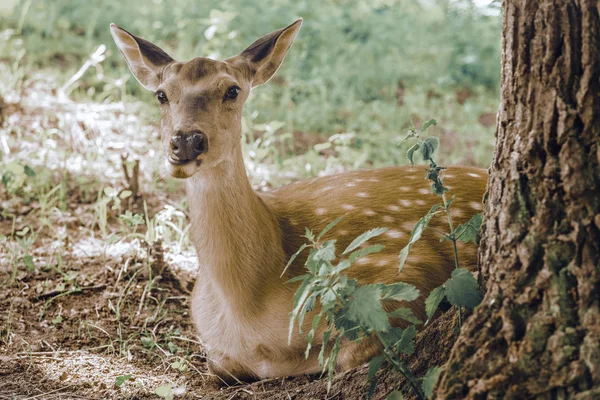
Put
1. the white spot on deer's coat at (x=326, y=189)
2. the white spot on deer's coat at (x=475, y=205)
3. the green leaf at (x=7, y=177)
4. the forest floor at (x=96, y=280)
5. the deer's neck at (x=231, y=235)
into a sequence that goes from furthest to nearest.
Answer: the green leaf at (x=7, y=177)
the white spot on deer's coat at (x=326, y=189)
the white spot on deer's coat at (x=475, y=205)
the deer's neck at (x=231, y=235)
the forest floor at (x=96, y=280)

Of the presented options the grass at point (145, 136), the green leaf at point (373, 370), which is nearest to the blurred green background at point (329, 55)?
the grass at point (145, 136)

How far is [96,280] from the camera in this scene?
444 centimetres

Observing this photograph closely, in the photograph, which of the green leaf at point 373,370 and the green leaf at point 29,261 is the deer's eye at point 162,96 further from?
the green leaf at point 373,370

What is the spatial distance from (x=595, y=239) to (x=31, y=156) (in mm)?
4507

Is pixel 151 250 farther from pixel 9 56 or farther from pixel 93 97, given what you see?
pixel 9 56

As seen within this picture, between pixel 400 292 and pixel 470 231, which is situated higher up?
pixel 470 231

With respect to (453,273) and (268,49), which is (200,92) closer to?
(268,49)

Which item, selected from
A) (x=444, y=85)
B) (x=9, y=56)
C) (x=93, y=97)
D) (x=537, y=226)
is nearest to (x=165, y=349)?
(x=537, y=226)

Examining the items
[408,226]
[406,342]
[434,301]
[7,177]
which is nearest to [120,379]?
[406,342]

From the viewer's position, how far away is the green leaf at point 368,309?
229 cm

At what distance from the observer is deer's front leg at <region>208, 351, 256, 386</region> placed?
3771 millimetres

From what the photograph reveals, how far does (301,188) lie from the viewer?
→ 14.3ft

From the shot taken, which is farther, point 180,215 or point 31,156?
point 31,156

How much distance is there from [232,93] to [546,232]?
6.11 feet
